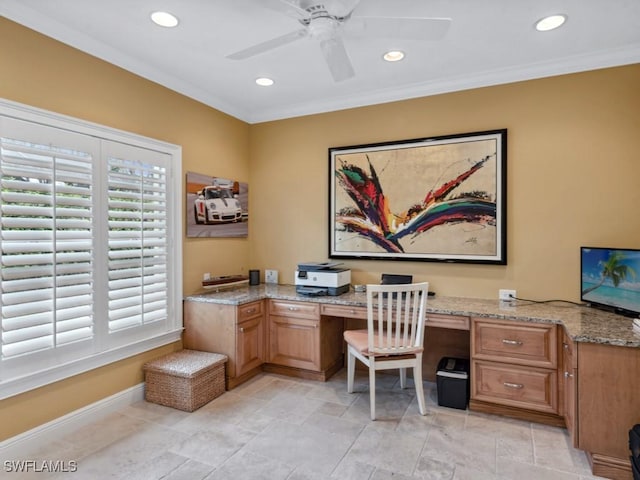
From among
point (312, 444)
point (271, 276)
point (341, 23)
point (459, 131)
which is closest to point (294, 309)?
point (271, 276)

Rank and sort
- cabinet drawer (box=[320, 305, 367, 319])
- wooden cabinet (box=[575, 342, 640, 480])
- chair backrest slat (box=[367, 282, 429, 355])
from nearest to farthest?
wooden cabinet (box=[575, 342, 640, 480]) < chair backrest slat (box=[367, 282, 429, 355]) < cabinet drawer (box=[320, 305, 367, 319])

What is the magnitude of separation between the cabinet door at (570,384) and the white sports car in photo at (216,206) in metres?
3.13

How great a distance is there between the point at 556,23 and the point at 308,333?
9.73 feet

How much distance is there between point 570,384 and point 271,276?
289 cm

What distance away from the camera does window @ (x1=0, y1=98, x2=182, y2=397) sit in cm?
222

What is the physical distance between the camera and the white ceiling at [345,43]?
2252 millimetres

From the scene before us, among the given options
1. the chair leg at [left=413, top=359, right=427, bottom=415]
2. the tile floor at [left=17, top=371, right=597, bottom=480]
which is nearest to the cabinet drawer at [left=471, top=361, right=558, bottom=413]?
the tile floor at [left=17, top=371, right=597, bottom=480]

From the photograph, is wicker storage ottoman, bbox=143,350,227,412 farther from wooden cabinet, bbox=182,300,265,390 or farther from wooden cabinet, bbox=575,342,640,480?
wooden cabinet, bbox=575,342,640,480

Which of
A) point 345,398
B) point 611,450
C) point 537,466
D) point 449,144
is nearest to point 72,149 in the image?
point 345,398

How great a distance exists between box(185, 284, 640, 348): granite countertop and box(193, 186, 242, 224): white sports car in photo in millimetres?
737

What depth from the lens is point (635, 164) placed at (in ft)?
9.07

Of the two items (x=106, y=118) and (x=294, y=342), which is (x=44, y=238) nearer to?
(x=106, y=118)

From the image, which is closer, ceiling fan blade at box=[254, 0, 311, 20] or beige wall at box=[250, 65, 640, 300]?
ceiling fan blade at box=[254, 0, 311, 20]

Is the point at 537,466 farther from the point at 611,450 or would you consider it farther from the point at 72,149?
the point at 72,149
